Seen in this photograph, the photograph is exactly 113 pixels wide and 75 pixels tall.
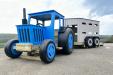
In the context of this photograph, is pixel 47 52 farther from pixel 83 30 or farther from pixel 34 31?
pixel 83 30

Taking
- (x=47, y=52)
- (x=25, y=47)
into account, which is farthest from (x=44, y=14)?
(x=47, y=52)

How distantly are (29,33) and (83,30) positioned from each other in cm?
474

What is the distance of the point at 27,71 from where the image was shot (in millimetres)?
4227

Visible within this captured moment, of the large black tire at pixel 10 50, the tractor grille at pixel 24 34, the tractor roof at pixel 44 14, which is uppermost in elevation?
the tractor roof at pixel 44 14

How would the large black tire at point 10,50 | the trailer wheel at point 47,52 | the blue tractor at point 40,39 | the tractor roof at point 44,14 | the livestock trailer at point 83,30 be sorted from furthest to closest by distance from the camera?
the livestock trailer at point 83,30
the tractor roof at point 44,14
the large black tire at point 10,50
the blue tractor at point 40,39
the trailer wheel at point 47,52

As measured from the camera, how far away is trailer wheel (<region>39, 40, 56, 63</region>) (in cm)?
489

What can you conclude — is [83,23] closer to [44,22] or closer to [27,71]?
[44,22]

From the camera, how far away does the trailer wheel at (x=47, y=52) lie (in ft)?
16.1

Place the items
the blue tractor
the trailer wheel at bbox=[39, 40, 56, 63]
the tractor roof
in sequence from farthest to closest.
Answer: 1. the tractor roof
2. the blue tractor
3. the trailer wheel at bbox=[39, 40, 56, 63]

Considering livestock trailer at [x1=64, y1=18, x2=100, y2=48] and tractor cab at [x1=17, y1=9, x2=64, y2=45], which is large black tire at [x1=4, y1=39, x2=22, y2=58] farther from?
livestock trailer at [x1=64, y1=18, x2=100, y2=48]

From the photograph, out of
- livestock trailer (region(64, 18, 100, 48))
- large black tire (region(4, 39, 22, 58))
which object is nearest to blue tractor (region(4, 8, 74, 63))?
large black tire (region(4, 39, 22, 58))

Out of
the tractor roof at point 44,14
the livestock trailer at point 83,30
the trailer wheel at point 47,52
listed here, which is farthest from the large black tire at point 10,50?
the livestock trailer at point 83,30

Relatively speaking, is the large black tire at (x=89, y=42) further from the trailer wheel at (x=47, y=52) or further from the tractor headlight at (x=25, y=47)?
the tractor headlight at (x=25, y=47)

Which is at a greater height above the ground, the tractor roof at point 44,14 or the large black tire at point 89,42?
the tractor roof at point 44,14
